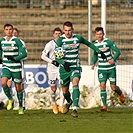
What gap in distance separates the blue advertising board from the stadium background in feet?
0.97

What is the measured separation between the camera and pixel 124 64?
73.5 ft

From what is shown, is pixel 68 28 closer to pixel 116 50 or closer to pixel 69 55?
pixel 69 55

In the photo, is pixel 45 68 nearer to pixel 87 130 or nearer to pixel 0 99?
pixel 0 99

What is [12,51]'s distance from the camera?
18.0 meters

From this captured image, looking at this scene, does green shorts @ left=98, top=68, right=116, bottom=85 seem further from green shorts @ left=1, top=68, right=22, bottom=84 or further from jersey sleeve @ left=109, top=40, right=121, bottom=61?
green shorts @ left=1, top=68, right=22, bottom=84

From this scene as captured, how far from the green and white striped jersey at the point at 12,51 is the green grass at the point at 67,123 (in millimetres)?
1085

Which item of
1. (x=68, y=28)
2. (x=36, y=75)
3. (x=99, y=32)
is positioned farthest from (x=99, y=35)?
(x=36, y=75)

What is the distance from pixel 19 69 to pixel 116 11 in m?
5.44

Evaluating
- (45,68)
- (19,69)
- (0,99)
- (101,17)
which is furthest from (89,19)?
(19,69)

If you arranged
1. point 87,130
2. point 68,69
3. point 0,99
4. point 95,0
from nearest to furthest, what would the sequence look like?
point 87,130 → point 68,69 → point 0,99 → point 95,0

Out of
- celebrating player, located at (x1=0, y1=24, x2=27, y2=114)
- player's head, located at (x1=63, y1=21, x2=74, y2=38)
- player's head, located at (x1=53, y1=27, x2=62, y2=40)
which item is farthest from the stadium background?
player's head, located at (x1=63, y1=21, x2=74, y2=38)

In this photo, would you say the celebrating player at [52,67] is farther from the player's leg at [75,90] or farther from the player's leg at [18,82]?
the player's leg at [75,90]

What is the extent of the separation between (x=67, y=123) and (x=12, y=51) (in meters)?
3.42

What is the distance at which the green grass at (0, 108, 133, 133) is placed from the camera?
13.6 meters
